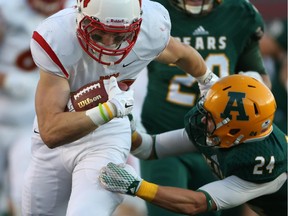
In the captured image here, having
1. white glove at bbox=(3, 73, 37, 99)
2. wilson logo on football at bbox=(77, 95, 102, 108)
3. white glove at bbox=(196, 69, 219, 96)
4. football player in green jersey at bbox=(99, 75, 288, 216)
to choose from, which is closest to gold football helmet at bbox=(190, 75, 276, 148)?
football player in green jersey at bbox=(99, 75, 288, 216)

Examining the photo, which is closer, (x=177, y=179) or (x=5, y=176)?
(x=177, y=179)

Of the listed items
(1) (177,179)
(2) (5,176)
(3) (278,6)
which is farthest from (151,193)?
(3) (278,6)

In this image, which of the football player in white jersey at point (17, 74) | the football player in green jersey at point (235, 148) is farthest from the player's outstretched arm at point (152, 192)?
the football player in white jersey at point (17, 74)

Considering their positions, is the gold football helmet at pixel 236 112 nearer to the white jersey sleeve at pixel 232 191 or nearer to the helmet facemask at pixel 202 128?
the helmet facemask at pixel 202 128

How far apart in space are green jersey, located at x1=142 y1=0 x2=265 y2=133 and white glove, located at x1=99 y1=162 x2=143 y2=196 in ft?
3.46

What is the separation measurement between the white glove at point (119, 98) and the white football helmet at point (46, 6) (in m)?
1.90

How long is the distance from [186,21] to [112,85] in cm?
109

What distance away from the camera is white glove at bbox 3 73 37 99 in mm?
5254

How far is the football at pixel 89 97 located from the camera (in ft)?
11.6

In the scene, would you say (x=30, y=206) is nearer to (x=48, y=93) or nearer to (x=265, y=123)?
(x=48, y=93)

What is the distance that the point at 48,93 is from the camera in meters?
3.52

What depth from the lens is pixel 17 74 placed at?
533 cm

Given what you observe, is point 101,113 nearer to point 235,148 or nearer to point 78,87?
point 78,87

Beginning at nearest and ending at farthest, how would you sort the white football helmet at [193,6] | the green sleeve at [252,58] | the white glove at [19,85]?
1. the white football helmet at [193,6]
2. the green sleeve at [252,58]
3. the white glove at [19,85]
